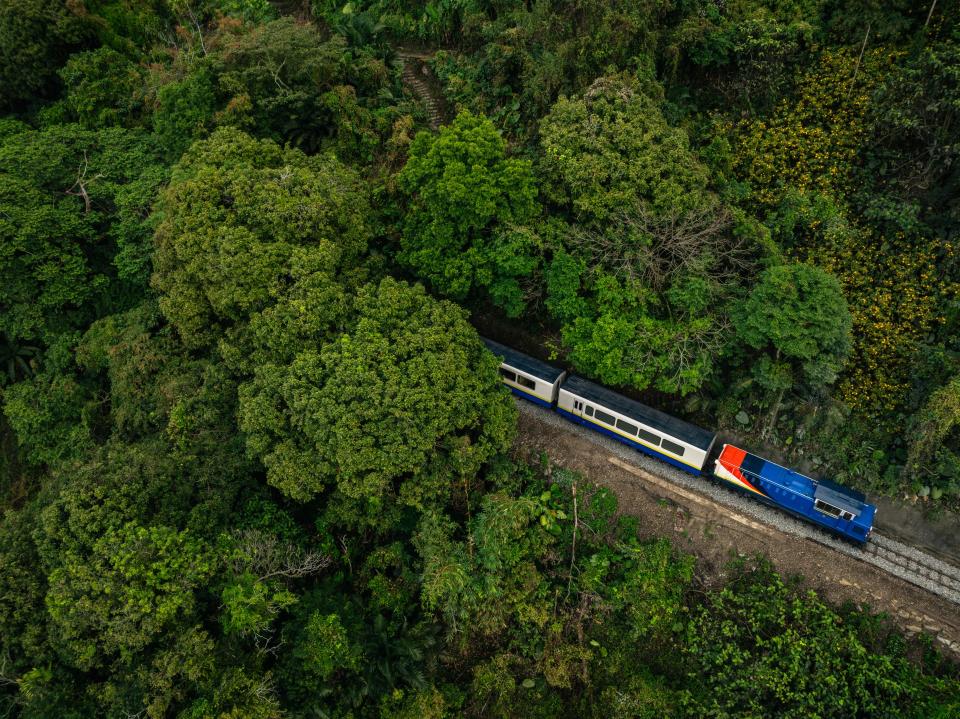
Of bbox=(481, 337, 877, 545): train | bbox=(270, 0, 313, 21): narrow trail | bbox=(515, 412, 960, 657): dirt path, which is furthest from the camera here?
bbox=(270, 0, 313, 21): narrow trail

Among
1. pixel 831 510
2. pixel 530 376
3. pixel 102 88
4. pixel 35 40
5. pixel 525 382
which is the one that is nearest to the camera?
pixel 831 510

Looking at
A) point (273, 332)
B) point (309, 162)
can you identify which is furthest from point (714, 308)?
point (309, 162)

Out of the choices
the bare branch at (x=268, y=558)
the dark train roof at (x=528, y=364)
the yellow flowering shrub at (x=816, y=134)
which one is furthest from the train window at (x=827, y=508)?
the bare branch at (x=268, y=558)

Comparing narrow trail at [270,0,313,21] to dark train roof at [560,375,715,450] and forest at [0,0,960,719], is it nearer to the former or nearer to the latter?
forest at [0,0,960,719]

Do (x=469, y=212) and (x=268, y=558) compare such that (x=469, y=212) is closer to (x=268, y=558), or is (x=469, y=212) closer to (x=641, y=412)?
(x=641, y=412)

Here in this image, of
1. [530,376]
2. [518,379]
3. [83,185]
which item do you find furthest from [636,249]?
[83,185]


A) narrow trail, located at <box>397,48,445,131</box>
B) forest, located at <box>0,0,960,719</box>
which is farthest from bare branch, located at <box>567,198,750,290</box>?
narrow trail, located at <box>397,48,445,131</box>

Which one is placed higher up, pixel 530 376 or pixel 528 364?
pixel 528 364
